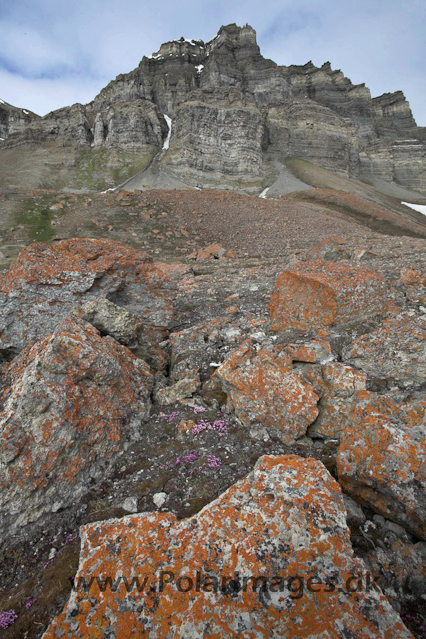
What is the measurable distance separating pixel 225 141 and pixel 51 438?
9689cm

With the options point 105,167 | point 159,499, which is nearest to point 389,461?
point 159,499

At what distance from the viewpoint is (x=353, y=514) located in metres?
3.92

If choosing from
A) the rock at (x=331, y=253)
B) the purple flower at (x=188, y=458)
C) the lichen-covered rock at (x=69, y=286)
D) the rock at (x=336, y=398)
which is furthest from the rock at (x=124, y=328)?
the rock at (x=331, y=253)

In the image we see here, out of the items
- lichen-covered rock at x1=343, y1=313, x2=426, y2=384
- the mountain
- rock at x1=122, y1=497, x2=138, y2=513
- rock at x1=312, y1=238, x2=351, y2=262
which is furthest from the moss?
rock at x1=122, y1=497, x2=138, y2=513

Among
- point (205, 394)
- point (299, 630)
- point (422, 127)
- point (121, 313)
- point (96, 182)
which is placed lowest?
point (205, 394)

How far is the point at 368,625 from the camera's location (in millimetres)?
2566

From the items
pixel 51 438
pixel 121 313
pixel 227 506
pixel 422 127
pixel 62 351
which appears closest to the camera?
A: pixel 227 506

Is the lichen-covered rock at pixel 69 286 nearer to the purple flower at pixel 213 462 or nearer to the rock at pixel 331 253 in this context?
the purple flower at pixel 213 462

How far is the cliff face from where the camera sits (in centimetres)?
8469

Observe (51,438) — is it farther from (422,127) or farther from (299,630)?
(422,127)

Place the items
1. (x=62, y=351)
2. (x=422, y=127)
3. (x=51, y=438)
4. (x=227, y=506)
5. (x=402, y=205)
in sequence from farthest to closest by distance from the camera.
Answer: (x=422, y=127)
(x=402, y=205)
(x=62, y=351)
(x=51, y=438)
(x=227, y=506)

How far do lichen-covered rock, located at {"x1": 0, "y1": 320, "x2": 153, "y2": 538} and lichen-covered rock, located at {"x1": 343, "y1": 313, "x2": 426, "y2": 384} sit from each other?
15.9 feet

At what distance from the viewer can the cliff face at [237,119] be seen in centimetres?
8469

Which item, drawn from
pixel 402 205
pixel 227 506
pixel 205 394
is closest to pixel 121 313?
pixel 205 394
